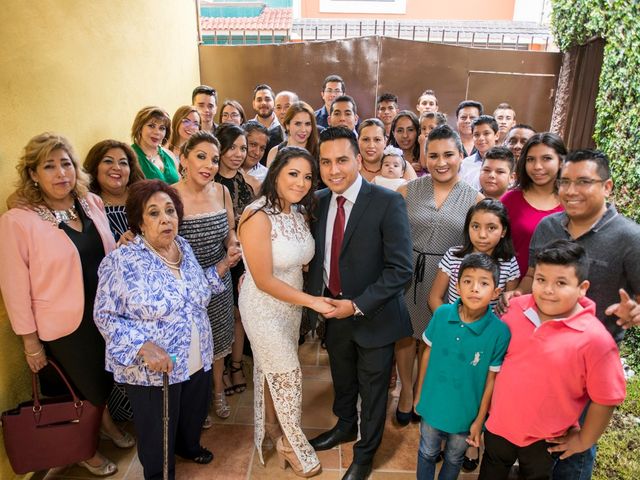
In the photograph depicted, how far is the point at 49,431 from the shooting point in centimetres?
236

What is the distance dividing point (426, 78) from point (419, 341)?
16.6 feet

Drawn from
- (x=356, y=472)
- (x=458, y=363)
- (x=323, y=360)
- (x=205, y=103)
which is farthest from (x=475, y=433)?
(x=205, y=103)

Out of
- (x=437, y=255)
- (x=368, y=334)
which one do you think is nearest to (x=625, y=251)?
(x=437, y=255)

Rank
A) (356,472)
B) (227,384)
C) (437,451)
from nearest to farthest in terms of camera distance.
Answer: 1. (437,451)
2. (356,472)
3. (227,384)

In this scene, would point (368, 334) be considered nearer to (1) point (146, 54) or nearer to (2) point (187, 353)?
(2) point (187, 353)

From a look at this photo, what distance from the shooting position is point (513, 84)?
A: 702 cm

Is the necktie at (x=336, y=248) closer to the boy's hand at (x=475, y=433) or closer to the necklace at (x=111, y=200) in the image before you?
the boy's hand at (x=475, y=433)

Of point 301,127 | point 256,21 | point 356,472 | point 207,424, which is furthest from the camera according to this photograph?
point 256,21

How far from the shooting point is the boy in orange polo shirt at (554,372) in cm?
181

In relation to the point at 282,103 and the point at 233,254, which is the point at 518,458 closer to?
the point at 233,254

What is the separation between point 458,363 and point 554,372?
42 cm

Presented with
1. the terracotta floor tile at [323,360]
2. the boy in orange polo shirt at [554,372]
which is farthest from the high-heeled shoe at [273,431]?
the boy in orange polo shirt at [554,372]

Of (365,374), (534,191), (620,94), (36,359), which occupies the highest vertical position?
(620,94)

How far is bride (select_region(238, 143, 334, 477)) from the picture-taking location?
7.50ft
